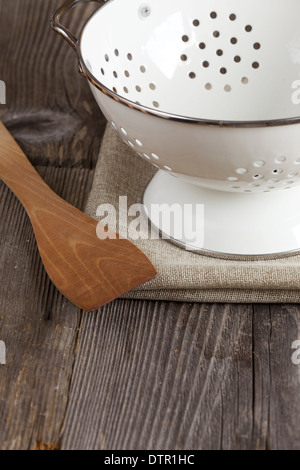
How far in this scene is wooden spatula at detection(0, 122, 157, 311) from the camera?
31.2 inches

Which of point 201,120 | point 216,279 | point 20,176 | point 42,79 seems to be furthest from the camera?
point 42,79

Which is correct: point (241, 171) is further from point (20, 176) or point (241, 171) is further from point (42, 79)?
point (42, 79)

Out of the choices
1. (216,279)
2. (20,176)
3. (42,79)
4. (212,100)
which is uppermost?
(42,79)

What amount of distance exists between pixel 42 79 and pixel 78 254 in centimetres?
55

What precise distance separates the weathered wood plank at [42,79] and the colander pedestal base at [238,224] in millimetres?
349

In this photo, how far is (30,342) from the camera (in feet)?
2.62

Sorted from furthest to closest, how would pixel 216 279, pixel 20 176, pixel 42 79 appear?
pixel 42 79 → pixel 20 176 → pixel 216 279

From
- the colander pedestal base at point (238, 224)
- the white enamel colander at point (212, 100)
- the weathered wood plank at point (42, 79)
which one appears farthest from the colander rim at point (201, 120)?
the weathered wood plank at point (42, 79)

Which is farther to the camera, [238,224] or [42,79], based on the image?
[42,79]

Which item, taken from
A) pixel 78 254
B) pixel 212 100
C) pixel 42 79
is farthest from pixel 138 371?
pixel 42 79

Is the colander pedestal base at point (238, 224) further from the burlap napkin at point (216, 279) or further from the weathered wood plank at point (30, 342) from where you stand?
the weathered wood plank at point (30, 342)

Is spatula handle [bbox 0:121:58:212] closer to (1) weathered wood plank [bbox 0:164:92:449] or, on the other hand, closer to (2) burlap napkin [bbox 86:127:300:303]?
(1) weathered wood plank [bbox 0:164:92:449]

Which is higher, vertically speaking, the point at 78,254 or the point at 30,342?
the point at 78,254

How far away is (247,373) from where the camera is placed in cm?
76
